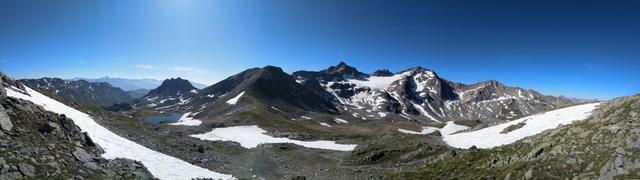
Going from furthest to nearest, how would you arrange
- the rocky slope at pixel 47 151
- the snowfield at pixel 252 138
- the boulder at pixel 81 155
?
the snowfield at pixel 252 138, the boulder at pixel 81 155, the rocky slope at pixel 47 151

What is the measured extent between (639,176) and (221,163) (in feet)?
133

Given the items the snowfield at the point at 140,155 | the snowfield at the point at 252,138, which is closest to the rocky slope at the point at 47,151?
the snowfield at the point at 140,155

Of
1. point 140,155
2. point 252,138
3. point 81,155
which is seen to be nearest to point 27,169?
point 81,155

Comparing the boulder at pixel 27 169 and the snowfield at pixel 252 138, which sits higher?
the boulder at pixel 27 169

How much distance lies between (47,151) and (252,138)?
254ft

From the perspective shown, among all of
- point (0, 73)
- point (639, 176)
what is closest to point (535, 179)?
point (639, 176)

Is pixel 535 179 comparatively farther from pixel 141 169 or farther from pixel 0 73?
pixel 0 73

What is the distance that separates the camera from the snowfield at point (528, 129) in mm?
59875

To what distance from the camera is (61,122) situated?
112 feet

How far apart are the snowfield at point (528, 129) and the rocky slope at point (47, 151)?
170 ft

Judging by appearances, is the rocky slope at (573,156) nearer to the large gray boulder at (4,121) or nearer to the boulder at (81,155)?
the boulder at (81,155)

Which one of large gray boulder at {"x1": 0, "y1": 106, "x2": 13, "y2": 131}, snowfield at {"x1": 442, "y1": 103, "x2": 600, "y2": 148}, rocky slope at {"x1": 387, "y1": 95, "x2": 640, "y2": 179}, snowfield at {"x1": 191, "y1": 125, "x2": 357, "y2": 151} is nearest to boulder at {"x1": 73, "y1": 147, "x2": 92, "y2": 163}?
large gray boulder at {"x1": 0, "y1": 106, "x2": 13, "y2": 131}

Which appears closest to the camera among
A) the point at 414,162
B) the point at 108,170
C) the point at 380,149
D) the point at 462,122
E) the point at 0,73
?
the point at 108,170

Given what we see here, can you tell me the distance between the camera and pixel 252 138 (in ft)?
339
